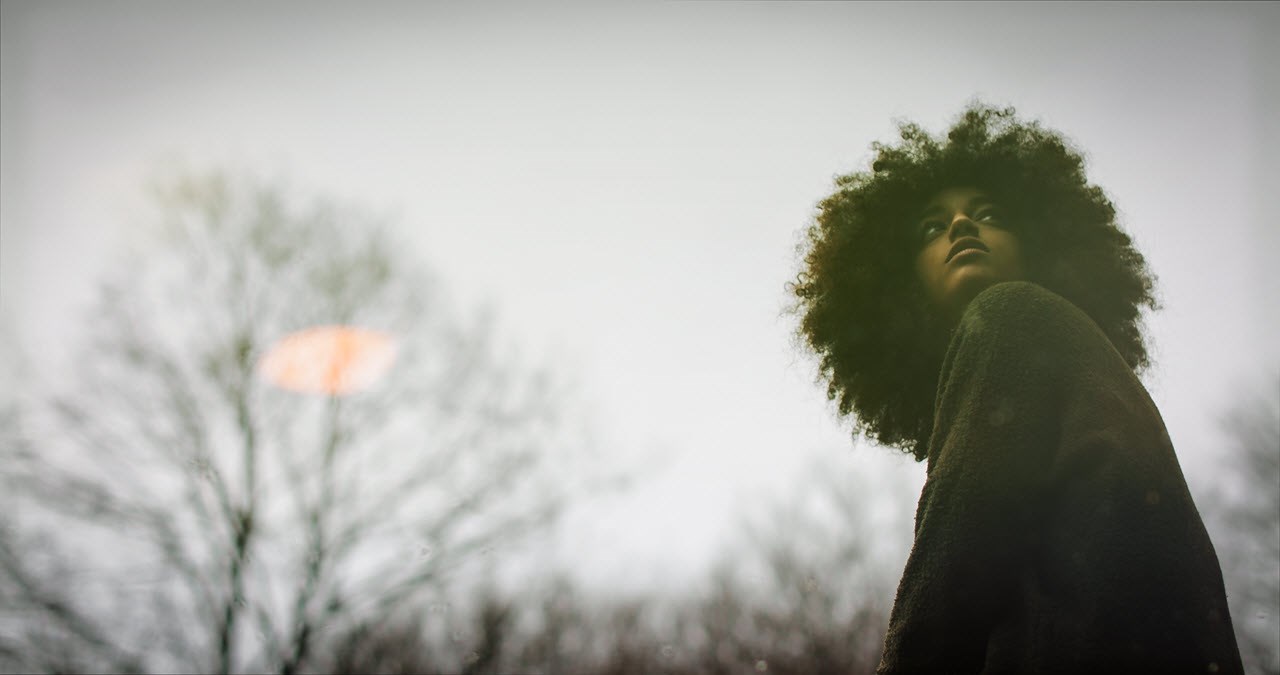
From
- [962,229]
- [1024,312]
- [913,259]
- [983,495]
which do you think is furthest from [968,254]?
[983,495]

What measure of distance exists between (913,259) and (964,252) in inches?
29.9

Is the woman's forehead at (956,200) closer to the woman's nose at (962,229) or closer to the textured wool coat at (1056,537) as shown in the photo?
the woman's nose at (962,229)

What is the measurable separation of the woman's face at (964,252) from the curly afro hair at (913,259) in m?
0.17

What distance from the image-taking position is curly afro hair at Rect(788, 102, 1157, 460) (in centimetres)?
365

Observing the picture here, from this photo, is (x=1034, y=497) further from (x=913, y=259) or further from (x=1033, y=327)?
(x=913, y=259)

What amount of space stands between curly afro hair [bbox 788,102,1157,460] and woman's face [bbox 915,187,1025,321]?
17 centimetres

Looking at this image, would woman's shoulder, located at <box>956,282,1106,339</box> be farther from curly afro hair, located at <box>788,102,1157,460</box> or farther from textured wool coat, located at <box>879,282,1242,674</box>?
curly afro hair, located at <box>788,102,1157,460</box>

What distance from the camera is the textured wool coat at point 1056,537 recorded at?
6.56 feet

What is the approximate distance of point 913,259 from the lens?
12.8ft

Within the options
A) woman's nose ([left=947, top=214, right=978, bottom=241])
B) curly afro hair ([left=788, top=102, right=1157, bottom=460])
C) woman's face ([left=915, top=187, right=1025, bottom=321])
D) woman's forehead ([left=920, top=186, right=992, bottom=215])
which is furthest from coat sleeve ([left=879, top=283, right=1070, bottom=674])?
woman's forehead ([left=920, top=186, right=992, bottom=215])

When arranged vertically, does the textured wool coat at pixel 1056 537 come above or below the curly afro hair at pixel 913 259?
below

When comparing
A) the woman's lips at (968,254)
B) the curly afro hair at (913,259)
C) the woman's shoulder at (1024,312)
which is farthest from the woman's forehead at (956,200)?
the woman's shoulder at (1024,312)

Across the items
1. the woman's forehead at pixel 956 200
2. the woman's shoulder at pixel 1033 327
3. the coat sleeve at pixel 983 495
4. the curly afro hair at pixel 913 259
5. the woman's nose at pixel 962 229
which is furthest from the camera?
the curly afro hair at pixel 913 259

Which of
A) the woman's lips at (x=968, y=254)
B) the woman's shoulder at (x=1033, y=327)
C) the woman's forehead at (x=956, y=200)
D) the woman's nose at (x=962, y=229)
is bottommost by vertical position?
the woman's shoulder at (x=1033, y=327)
